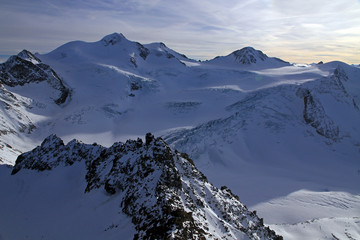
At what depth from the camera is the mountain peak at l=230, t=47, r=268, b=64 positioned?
137 m

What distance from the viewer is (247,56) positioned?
13825 centimetres

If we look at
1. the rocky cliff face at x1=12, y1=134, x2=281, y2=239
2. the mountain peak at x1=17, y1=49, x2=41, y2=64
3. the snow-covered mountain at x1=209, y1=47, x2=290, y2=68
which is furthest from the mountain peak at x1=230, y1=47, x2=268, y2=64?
the rocky cliff face at x1=12, y1=134, x2=281, y2=239

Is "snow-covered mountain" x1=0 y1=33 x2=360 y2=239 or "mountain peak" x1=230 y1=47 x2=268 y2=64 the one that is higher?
"mountain peak" x1=230 y1=47 x2=268 y2=64

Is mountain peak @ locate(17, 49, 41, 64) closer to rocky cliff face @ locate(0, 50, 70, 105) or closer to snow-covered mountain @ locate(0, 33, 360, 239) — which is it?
rocky cliff face @ locate(0, 50, 70, 105)

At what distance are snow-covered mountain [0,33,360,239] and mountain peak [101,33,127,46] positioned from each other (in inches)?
1019

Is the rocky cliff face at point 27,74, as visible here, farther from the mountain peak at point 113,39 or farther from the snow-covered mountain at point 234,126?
the mountain peak at point 113,39

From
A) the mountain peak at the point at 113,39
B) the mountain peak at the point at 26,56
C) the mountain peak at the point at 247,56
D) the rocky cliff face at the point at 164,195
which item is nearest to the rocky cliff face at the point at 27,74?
the mountain peak at the point at 26,56

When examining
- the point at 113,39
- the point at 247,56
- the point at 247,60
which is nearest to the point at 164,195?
the point at 113,39

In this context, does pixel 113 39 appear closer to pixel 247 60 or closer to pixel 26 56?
pixel 26 56

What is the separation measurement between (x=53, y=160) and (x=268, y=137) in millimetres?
51741

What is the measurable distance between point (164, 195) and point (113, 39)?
423ft

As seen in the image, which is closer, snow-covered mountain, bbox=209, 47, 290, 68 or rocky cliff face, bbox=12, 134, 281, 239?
rocky cliff face, bbox=12, 134, 281, 239

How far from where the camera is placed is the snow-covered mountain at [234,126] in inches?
1646

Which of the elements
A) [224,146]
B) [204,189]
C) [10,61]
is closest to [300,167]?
[224,146]
